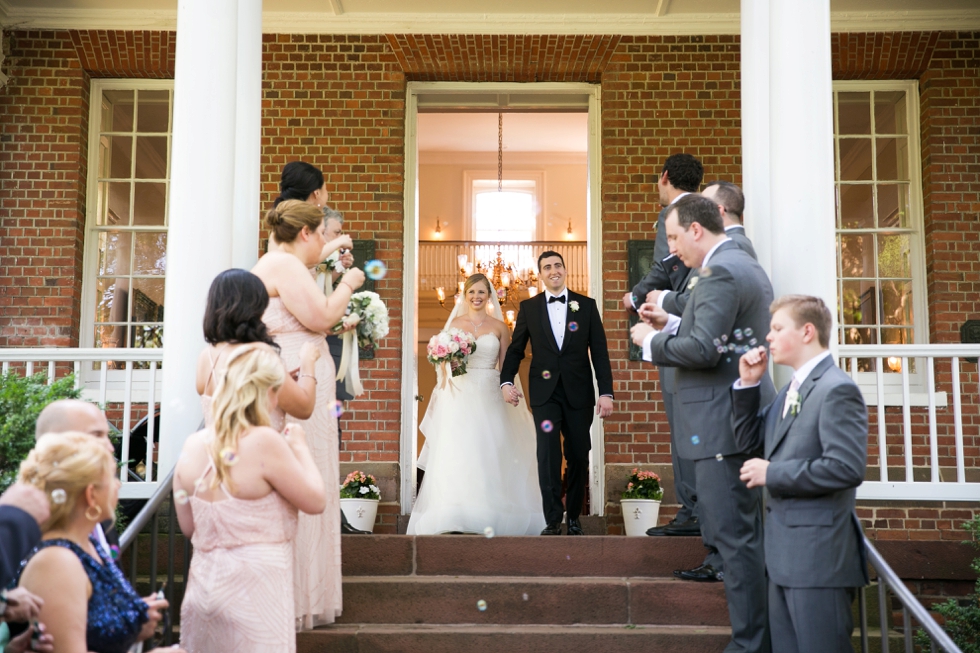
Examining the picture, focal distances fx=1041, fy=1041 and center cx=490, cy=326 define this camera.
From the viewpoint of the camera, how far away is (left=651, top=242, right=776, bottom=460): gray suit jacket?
4699 millimetres

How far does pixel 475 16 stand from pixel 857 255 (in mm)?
4227

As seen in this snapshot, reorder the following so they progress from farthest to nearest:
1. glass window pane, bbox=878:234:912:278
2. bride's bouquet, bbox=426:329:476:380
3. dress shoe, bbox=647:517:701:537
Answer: glass window pane, bbox=878:234:912:278
bride's bouquet, bbox=426:329:476:380
dress shoe, bbox=647:517:701:537

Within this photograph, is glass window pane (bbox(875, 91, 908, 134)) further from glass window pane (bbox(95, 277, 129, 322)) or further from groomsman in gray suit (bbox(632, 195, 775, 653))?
glass window pane (bbox(95, 277, 129, 322))

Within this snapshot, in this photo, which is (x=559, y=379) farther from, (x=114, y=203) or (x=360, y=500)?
(x=114, y=203)

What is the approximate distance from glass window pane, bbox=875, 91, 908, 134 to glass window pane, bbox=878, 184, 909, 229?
56 cm

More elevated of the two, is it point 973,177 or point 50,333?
point 973,177

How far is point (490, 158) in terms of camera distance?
2128 centimetres

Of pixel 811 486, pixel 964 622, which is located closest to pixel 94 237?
pixel 811 486

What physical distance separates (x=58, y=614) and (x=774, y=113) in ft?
15.1

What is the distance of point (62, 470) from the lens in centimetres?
269

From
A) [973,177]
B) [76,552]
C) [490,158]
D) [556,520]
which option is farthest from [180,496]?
[490,158]

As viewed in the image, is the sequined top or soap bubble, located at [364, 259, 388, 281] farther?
soap bubble, located at [364, 259, 388, 281]

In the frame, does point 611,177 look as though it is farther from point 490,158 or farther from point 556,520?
point 490,158

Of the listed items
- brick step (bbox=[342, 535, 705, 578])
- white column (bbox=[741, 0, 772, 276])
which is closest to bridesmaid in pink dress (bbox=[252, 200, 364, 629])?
brick step (bbox=[342, 535, 705, 578])
